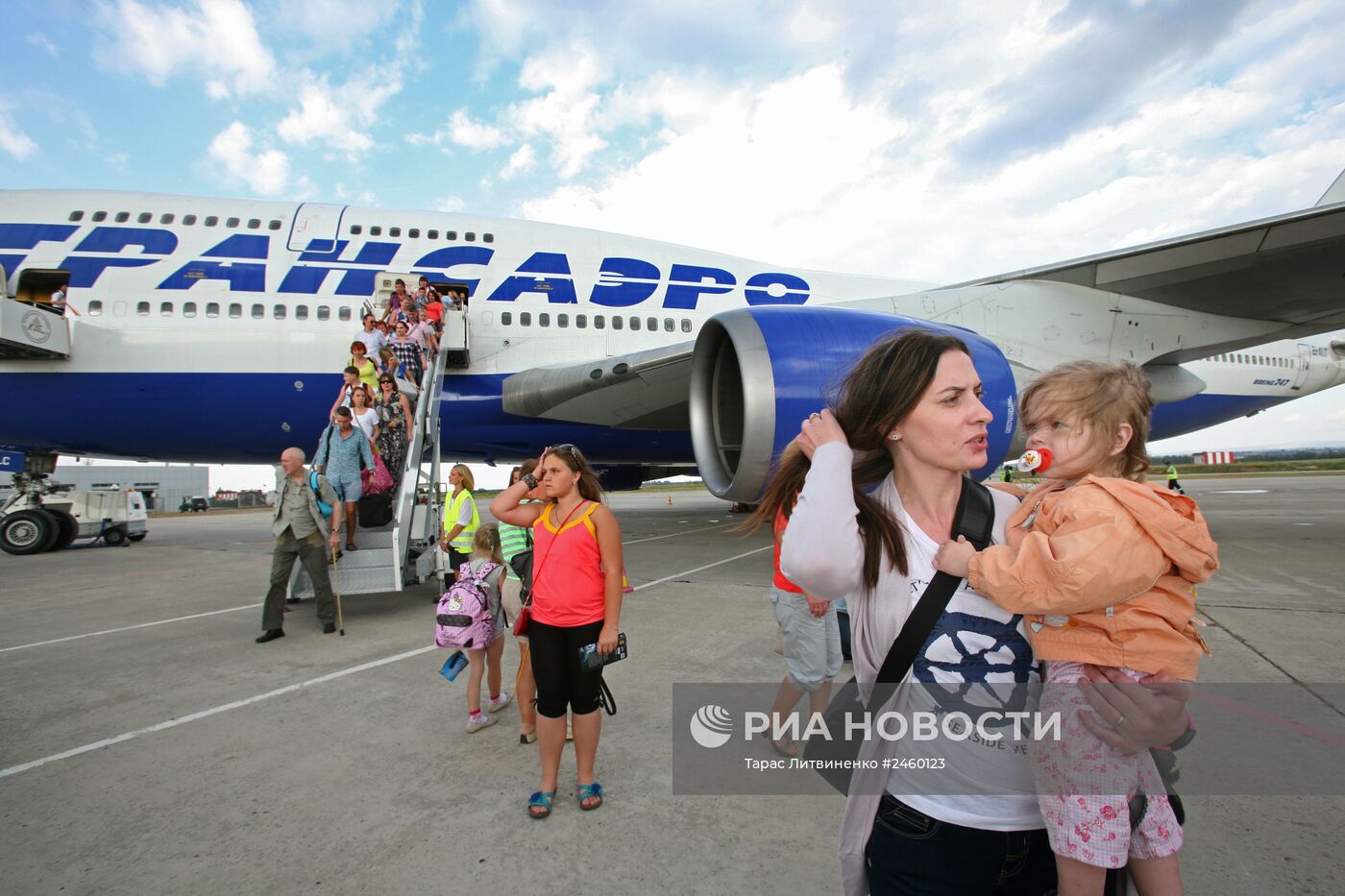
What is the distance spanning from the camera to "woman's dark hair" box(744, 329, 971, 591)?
1.03m

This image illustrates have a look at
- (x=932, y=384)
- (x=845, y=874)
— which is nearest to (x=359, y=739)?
(x=845, y=874)

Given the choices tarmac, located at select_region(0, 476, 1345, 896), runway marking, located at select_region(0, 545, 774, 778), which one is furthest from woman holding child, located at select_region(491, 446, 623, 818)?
runway marking, located at select_region(0, 545, 774, 778)

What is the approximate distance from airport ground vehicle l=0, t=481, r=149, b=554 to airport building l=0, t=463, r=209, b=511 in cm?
3286

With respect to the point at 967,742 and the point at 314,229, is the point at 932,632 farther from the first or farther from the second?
the point at 314,229

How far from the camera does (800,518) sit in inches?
37.8

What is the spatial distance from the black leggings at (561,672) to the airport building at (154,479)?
1816 inches

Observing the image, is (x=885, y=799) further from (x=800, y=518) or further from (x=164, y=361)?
(x=164, y=361)

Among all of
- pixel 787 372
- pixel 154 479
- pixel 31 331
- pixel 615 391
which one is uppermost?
pixel 31 331

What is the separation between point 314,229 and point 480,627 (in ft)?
25.2

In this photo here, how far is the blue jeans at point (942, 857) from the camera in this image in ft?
3.10

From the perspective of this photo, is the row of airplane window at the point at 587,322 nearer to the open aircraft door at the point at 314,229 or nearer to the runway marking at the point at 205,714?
the open aircraft door at the point at 314,229

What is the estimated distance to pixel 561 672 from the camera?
2.12 meters

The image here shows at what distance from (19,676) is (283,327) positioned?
16.6 ft

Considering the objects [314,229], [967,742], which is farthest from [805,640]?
[314,229]
